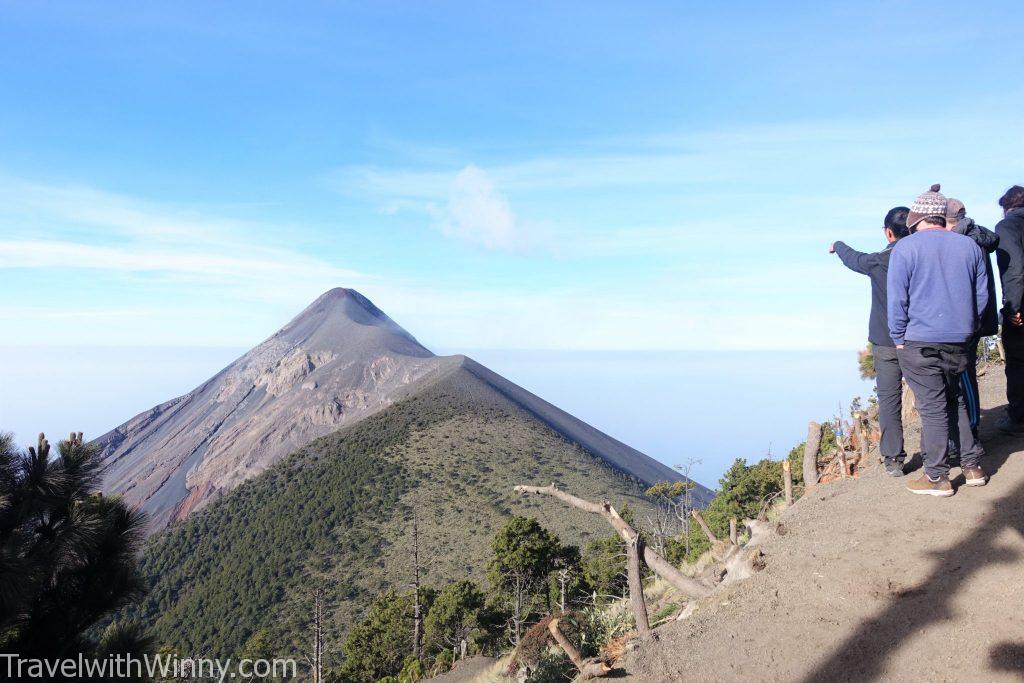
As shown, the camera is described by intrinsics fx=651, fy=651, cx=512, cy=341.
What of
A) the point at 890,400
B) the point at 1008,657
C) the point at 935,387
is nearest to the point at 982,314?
the point at 935,387

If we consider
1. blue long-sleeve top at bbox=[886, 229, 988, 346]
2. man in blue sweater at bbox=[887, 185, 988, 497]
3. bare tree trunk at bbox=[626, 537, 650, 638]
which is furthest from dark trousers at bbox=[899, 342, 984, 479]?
bare tree trunk at bbox=[626, 537, 650, 638]

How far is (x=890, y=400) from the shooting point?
5695mm

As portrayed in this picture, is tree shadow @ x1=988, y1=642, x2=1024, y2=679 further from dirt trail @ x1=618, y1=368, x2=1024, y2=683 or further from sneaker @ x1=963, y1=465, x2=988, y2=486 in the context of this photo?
sneaker @ x1=963, y1=465, x2=988, y2=486

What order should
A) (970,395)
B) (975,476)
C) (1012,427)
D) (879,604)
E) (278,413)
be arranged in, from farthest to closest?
(278,413) < (1012,427) < (970,395) < (975,476) < (879,604)

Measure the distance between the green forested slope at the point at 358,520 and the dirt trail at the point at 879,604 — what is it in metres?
43.5

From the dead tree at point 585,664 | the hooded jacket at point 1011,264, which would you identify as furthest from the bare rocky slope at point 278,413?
the dead tree at point 585,664

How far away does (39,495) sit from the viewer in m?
8.38

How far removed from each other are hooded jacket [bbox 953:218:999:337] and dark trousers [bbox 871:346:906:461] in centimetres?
72

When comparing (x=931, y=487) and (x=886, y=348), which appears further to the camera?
(x=886, y=348)

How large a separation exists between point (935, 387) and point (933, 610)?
1.76 meters

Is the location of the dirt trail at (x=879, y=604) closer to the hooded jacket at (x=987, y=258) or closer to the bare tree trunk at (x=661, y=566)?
the bare tree trunk at (x=661, y=566)

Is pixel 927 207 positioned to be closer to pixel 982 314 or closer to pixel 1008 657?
pixel 982 314

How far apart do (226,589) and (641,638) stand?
2574 inches

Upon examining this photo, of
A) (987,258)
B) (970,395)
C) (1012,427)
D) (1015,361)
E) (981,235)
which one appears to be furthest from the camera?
(1012,427)
